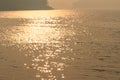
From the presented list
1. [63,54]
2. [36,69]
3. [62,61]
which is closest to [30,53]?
[63,54]

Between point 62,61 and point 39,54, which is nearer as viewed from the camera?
point 62,61

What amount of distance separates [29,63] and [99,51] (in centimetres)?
1568

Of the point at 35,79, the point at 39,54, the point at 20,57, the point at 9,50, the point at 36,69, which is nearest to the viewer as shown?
the point at 35,79

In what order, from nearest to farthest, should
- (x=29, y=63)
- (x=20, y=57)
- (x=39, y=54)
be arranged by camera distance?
(x=29, y=63) < (x=20, y=57) < (x=39, y=54)

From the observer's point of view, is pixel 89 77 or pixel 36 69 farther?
pixel 36 69

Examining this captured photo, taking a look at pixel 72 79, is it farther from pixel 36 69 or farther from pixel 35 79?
pixel 36 69

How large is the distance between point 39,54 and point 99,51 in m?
10.0

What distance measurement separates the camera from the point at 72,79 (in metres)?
33.6

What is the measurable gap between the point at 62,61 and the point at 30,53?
9572 millimetres

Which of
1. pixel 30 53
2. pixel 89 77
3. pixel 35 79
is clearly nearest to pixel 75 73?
pixel 89 77

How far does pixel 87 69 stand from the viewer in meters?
39.1

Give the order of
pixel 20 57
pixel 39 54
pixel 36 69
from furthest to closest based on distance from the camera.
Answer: pixel 39 54
pixel 20 57
pixel 36 69

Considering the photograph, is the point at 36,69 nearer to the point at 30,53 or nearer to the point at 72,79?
the point at 72,79

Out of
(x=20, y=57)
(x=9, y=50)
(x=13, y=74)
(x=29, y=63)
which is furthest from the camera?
(x=9, y=50)
